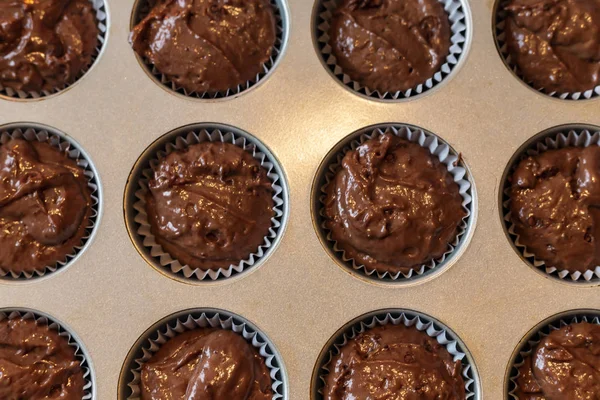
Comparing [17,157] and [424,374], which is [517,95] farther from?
[17,157]

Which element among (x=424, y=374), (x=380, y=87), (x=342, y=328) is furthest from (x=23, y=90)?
(x=424, y=374)

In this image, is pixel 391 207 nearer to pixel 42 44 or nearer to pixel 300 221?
pixel 300 221

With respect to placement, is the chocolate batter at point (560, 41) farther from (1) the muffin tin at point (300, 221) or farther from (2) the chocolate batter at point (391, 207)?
(2) the chocolate batter at point (391, 207)

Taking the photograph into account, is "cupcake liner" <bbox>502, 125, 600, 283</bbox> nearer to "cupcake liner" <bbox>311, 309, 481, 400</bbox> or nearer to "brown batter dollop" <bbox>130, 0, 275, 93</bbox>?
"cupcake liner" <bbox>311, 309, 481, 400</bbox>

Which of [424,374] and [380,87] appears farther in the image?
[380,87]

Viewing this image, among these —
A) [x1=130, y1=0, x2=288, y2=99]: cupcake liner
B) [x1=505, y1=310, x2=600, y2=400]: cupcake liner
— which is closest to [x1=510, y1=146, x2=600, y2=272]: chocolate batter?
[x1=505, y1=310, x2=600, y2=400]: cupcake liner

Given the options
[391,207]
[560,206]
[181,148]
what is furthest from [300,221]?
[560,206]

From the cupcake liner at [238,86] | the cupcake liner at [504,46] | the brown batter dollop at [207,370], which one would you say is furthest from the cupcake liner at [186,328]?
the cupcake liner at [504,46]
